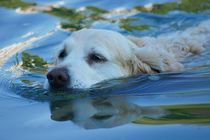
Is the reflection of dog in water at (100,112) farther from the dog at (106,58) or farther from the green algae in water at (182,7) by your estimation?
the green algae in water at (182,7)

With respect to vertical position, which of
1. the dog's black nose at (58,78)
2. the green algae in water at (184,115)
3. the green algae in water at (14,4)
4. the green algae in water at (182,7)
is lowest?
the green algae in water at (184,115)

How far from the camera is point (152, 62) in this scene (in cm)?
656

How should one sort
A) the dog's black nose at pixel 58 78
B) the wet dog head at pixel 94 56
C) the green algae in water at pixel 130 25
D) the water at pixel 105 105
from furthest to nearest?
the green algae in water at pixel 130 25
the wet dog head at pixel 94 56
the dog's black nose at pixel 58 78
the water at pixel 105 105

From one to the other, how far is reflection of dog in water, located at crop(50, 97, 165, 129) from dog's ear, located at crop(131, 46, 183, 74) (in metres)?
1.28

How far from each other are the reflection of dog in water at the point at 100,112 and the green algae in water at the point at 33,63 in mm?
2361

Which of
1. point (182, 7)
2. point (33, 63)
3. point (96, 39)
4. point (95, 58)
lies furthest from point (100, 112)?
point (182, 7)

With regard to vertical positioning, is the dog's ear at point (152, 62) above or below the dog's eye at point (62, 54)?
below

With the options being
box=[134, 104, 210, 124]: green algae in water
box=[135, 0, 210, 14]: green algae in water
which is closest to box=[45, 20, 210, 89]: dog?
box=[134, 104, 210, 124]: green algae in water

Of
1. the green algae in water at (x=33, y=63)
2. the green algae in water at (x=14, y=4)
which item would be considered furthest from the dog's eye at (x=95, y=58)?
the green algae in water at (x=14, y=4)

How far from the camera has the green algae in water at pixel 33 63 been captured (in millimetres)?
7645

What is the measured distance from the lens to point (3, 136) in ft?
13.4

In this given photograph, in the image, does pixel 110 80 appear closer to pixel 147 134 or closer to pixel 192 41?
pixel 192 41

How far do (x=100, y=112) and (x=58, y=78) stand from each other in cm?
105

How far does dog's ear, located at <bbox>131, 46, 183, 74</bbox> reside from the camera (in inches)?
257
